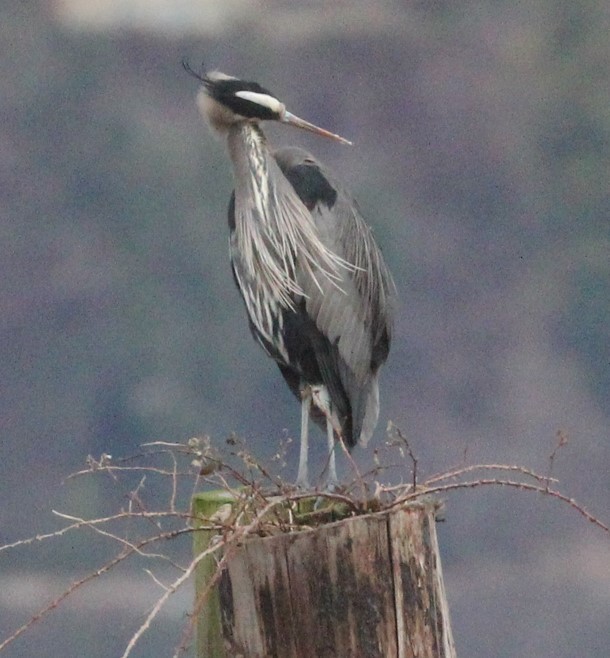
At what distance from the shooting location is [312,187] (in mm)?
2117

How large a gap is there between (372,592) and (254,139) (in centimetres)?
109

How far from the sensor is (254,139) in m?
2.04

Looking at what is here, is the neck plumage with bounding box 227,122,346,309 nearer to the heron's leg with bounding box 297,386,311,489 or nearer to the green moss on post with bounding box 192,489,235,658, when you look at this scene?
the heron's leg with bounding box 297,386,311,489

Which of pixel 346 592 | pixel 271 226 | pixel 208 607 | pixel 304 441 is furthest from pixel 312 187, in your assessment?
pixel 346 592

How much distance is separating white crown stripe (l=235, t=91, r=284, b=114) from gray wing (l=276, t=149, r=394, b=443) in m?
0.17

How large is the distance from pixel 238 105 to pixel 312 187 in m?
0.23

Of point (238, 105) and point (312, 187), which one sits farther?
point (312, 187)

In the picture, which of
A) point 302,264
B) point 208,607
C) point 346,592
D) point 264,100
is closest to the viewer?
point 346,592

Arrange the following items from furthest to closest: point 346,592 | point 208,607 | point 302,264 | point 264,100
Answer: point 302,264, point 264,100, point 208,607, point 346,592

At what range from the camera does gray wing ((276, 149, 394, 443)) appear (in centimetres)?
211

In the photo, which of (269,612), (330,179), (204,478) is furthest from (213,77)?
(269,612)

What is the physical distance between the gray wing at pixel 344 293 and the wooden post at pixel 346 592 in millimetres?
891

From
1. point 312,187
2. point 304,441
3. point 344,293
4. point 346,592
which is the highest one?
point 312,187

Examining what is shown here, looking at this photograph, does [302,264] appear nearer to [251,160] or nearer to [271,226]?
[271,226]
